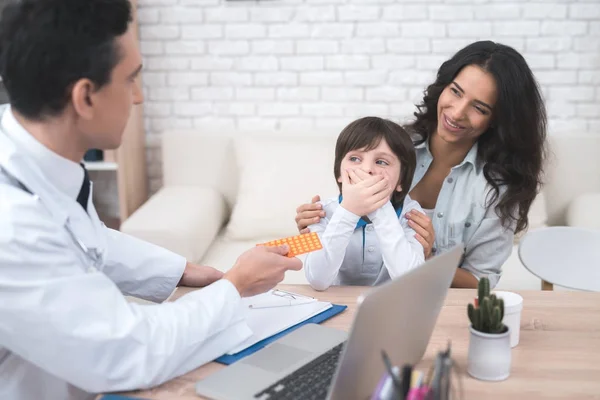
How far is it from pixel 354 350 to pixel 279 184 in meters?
2.00

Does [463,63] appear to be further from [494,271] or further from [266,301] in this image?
[266,301]

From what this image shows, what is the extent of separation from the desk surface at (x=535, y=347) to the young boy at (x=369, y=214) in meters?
0.10

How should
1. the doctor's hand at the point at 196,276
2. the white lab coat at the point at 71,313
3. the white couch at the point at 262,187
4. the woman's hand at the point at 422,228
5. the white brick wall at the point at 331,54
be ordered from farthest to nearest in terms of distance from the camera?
the white brick wall at the point at 331,54, the white couch at the point at 262,187, the woman's hand at the point at 422,228, the doctor's hand at the point at 196,276, the white lab coat at the point at 71,313

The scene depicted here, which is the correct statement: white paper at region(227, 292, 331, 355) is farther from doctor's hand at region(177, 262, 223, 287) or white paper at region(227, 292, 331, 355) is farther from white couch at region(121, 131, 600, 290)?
white couch at region(121, 131, 600, 290)

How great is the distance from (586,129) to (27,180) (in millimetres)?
2695

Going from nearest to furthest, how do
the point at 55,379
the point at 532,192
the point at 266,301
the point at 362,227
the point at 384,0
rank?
the point at 55,379 < the point at 266,301 < the point at 362,227 < the point at 532,192 < the point at 384,0

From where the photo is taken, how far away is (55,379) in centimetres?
115

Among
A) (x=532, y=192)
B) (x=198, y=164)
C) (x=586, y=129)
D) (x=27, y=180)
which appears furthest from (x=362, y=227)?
(x=586, y=129)

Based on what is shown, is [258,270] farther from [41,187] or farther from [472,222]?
[472,222]

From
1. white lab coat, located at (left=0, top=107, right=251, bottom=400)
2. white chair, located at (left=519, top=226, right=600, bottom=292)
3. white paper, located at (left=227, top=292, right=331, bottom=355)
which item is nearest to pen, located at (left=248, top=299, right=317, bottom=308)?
white paper, located at (left=227, top=292, right=331, bottom=355)

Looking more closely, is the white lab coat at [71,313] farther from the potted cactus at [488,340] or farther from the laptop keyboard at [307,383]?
the potted cactus at [488,340]

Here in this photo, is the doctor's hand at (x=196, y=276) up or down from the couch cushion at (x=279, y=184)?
up

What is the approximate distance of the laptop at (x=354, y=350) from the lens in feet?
2.75

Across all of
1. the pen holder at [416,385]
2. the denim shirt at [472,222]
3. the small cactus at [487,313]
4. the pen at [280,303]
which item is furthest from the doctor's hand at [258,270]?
the denim shirt at [472,222]
